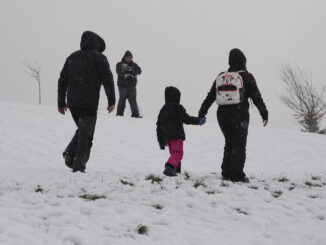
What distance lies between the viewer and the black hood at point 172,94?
18.0 ft

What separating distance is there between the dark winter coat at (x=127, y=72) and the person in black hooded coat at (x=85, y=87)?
22.1 feet

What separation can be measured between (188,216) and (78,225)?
3.69ft

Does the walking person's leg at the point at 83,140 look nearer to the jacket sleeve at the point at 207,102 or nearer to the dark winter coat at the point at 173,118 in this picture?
the dark winter coat at the point at 173,118

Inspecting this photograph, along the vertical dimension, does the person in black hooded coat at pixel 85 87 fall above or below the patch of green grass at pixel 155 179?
above

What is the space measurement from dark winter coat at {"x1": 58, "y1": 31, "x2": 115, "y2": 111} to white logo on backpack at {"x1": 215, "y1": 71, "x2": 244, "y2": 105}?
1.68 m

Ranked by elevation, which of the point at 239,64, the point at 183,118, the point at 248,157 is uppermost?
the point at 239,64

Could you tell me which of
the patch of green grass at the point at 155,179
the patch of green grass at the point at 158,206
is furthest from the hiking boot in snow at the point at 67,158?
the patch of green grass at the point at 158,206

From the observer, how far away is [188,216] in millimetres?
3355

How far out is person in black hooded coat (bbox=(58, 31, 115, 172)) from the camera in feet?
16.5

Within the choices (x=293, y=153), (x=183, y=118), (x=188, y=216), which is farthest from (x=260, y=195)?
(x=293, y=153)

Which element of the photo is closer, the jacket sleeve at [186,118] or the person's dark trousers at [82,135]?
the person's dark trousers at [82,135]

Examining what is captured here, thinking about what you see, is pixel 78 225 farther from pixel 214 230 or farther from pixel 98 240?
pixel 214 230

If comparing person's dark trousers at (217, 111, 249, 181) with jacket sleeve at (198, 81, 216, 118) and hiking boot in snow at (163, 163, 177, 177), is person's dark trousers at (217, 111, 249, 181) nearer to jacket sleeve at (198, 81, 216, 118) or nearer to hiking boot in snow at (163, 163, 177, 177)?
jacket sleeve at (198, 81, 216, 118)

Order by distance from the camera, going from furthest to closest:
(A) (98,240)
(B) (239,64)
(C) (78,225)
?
1. (B) (239,64)
2. (C) (78,225)
3. (A) (98,240)
